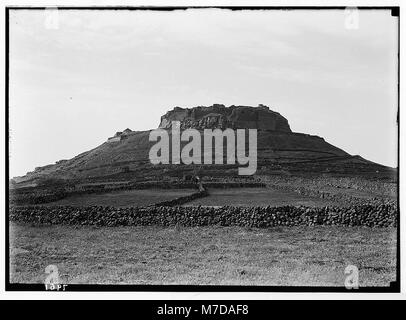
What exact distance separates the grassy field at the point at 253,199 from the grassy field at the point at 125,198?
13.8 inches

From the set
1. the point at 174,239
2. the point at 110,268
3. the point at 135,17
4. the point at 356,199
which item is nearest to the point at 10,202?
the point at 110,268

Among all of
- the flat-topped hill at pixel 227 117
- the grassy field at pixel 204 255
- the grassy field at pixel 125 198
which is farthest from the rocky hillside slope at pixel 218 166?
the grassy field at pixel 204 255

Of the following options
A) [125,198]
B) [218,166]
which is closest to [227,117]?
[218,166]

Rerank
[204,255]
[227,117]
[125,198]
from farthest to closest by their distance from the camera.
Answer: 1. [125,198]
2. [227,117]
3. [204,255]

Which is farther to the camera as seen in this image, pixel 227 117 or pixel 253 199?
pixel 253 199

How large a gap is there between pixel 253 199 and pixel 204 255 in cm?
126

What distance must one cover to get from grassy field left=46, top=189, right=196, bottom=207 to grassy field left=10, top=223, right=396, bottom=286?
0.43m

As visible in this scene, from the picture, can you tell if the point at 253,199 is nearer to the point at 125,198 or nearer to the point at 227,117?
the point at 227,117

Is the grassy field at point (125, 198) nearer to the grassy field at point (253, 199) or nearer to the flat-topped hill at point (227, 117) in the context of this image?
the grassy field at point (253, 199)

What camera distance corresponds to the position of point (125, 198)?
35.6ft

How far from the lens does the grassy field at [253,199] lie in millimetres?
10672

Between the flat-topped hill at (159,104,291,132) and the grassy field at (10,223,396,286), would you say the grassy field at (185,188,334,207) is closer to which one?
the grassy field at (10,223,396,286)

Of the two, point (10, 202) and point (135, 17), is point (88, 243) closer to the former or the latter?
point (10, 202)

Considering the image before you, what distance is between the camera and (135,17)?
10.3 meters
